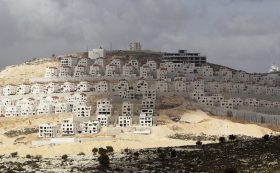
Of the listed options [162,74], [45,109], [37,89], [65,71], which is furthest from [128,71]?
[45,109]

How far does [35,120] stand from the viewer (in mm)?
150375

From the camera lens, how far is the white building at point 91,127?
130m

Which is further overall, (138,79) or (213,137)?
(138,79)

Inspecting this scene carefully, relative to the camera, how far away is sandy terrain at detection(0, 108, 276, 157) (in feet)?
360

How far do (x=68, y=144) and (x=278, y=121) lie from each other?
68.4 m

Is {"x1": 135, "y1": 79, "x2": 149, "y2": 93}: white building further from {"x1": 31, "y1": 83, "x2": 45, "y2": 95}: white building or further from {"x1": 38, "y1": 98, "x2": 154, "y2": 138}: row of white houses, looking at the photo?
{"x1": 31, "y1": 83, "x2": 45, "y2": 95}: white building

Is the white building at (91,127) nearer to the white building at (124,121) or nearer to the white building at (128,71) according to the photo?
the white building at (124,121)

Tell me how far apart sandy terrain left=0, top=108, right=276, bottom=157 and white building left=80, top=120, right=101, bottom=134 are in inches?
62.5

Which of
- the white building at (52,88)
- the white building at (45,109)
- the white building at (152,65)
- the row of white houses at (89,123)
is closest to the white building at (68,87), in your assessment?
the white building at (52,88)

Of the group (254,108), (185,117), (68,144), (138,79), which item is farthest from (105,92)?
(68,144)

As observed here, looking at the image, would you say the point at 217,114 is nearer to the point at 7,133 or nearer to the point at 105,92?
the point at 105,92

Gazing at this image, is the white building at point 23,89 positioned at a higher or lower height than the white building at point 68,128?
higher

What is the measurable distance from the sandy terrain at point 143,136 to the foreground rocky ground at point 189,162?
96.2 feet

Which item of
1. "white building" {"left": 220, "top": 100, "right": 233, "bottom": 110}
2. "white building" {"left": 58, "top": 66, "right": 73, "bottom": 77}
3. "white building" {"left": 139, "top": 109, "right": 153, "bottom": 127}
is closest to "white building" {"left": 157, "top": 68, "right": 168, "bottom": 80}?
"white building" {"left": 220, "top": 100, "right": 233, "bottom": 110}
